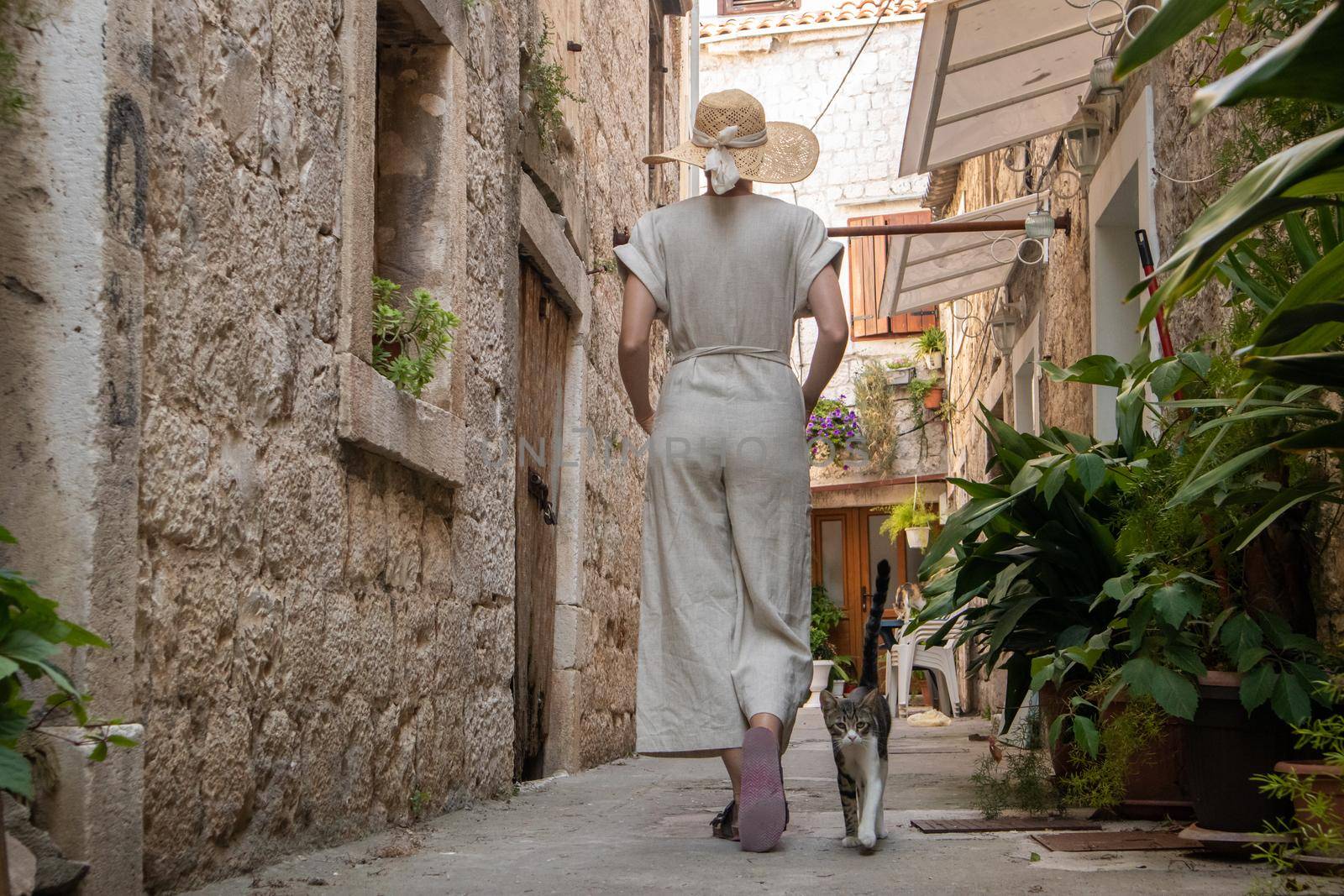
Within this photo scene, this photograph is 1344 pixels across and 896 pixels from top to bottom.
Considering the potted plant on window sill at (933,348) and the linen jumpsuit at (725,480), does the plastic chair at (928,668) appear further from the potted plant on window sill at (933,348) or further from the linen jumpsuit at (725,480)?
the linen jumpsuit at (725,480)

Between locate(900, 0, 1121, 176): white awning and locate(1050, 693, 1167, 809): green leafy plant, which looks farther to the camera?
locate(900, 0, 1121, 176): white awning

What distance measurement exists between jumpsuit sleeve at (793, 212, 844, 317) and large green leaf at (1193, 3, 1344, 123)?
2043 millimetres

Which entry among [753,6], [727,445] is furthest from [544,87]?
[753,6]

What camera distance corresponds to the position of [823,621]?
16078 millimetres

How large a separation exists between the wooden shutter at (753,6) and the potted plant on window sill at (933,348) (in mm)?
5369

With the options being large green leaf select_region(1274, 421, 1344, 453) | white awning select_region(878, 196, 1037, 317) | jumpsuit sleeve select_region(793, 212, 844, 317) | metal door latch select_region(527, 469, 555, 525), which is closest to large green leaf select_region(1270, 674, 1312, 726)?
large green leaf select_region(1274, 421, 1344, 453)

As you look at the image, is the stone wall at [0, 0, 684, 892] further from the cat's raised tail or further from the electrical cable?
the electrical cable

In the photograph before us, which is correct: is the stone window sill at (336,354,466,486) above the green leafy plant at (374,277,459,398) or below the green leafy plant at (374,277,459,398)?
below

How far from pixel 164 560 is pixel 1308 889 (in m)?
2.02

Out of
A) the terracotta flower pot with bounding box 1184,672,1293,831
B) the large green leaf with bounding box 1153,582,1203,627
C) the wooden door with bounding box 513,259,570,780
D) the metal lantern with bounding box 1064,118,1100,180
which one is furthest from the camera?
the metal lantern with bounding box 1064,118,1100,180

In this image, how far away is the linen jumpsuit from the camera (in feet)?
11.2

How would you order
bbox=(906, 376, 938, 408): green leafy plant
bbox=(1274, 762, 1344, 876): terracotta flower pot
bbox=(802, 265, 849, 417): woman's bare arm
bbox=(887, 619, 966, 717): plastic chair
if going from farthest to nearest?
bbox=(906, 376, 938, 408): green leafy plant < bbox=(887, 619, 966, 717): plastic chair < bbox=(802, 265, 849, 417): woman's bare arm < bbox=(1274, 762, 1344, 876): terracotta flower pot

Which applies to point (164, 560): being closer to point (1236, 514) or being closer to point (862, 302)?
point (1236, 514)

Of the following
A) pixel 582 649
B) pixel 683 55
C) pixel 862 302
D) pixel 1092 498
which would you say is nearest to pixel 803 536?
pixel 1092 498
